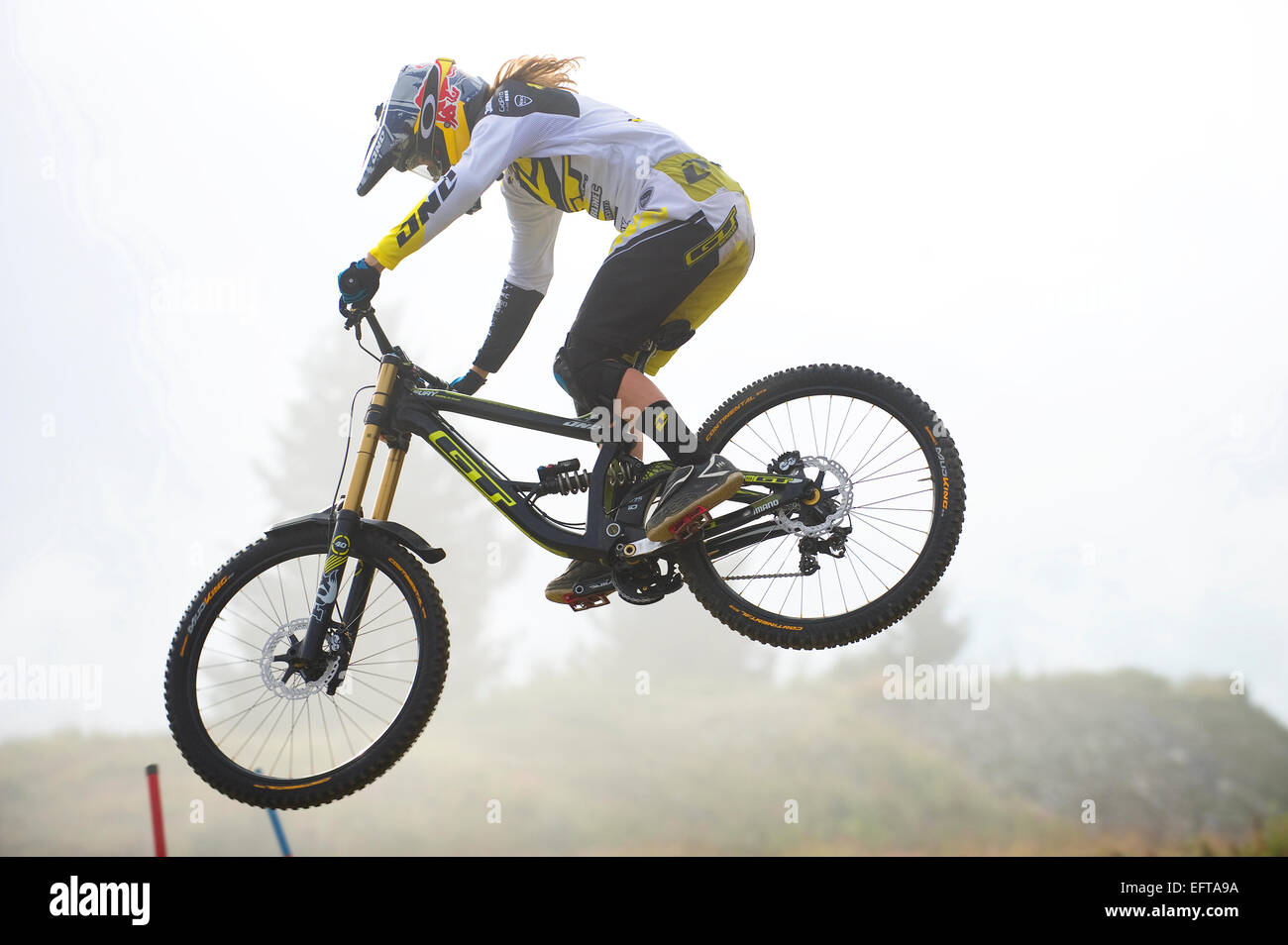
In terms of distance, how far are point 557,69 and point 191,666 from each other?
3158 mm

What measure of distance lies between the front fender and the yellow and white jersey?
1147 mm

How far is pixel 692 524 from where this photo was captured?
3777 mm

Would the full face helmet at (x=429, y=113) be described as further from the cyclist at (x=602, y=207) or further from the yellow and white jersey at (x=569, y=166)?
the yellow and white jersey at (x=569, y=166)

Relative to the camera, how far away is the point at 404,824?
105 ft

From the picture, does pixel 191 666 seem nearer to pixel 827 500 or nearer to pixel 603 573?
pixel 603 573

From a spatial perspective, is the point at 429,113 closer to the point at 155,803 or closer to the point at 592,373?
the point at 592,373

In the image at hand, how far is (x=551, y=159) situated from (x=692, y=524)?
1.78 metres

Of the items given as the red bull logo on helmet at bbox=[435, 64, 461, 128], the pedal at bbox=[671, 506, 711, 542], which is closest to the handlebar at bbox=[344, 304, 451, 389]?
the red bull logo on helmet at bbox=[435, 64, 461, 128]

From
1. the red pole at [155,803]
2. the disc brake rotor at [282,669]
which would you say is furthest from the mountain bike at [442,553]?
the red pole at [155,803]

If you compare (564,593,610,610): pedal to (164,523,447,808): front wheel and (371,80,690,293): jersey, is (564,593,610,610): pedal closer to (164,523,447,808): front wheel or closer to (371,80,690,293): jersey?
(164,523,447,808): front wheel

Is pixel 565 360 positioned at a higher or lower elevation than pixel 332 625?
higher

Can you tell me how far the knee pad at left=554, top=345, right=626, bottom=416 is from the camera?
155 inches

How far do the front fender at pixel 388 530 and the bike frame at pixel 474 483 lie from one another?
0.06 metres
